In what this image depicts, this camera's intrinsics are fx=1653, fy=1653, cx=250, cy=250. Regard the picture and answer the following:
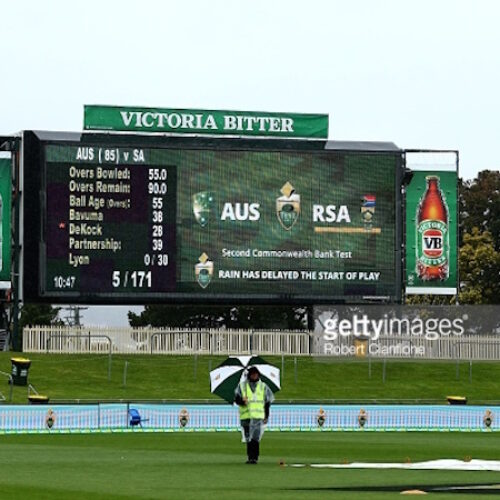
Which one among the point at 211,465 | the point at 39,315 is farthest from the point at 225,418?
the point at 39,315

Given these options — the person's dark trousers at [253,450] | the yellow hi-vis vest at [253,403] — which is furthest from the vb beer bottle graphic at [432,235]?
the person's dark trousers at [253,450]

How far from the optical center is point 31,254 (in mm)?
52406

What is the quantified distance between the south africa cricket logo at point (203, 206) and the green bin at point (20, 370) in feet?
23.1

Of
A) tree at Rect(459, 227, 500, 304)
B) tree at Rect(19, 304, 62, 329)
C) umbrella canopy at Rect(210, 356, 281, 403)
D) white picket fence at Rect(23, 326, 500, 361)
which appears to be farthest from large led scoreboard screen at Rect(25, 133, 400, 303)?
tree at Rect(19, 304, 62, 329)

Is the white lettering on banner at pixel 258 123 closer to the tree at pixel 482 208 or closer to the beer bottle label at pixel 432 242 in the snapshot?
the beer bottle label at pixel 432 242

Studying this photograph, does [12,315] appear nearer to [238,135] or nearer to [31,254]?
[31,254]

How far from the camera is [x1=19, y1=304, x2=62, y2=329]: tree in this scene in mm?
106562

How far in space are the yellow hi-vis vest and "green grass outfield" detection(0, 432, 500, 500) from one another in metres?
0.76

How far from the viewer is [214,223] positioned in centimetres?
5278

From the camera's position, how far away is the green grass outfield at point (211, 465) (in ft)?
64.0

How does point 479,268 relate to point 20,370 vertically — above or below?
above

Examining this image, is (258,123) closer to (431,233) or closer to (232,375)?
(431,233)

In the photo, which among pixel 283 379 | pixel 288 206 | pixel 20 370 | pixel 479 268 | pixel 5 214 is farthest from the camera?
pixel 479 268

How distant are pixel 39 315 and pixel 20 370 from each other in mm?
59754
